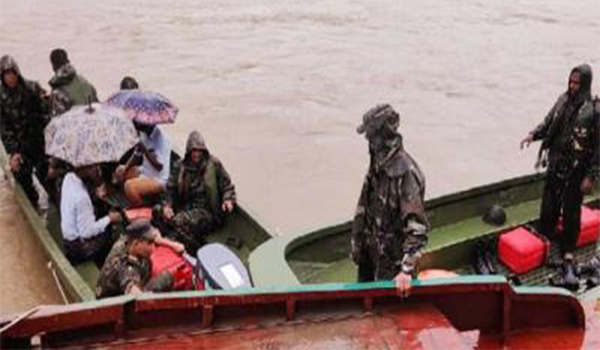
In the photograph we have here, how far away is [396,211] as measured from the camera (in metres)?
4.09

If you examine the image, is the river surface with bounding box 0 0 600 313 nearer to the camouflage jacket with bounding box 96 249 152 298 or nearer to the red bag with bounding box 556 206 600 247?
the camouflage jacket with bounding box 96 249 152 298

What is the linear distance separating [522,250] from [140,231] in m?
3.11

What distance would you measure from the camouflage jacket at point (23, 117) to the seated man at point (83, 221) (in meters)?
1.78

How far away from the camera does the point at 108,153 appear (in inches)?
210

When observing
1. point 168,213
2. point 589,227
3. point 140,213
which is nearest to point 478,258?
point 589,227

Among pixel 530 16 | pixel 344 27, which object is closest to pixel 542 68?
pixel 530 16

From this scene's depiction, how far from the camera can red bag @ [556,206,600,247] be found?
6043 millimetres

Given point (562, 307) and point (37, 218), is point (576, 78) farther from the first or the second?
point (37, 218)

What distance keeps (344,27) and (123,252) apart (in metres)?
13.9

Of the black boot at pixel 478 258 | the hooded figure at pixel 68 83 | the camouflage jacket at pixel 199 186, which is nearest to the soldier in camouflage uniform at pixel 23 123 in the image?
the hooded figure at pixel 68 83

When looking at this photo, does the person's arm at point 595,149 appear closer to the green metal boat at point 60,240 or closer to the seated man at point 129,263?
the green metal boat at point 60,240

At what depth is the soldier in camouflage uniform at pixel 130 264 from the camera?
163 inches

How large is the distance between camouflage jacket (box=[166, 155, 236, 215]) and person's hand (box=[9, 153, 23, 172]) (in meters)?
1.82

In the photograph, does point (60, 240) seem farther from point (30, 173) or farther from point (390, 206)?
point (390, 206)
